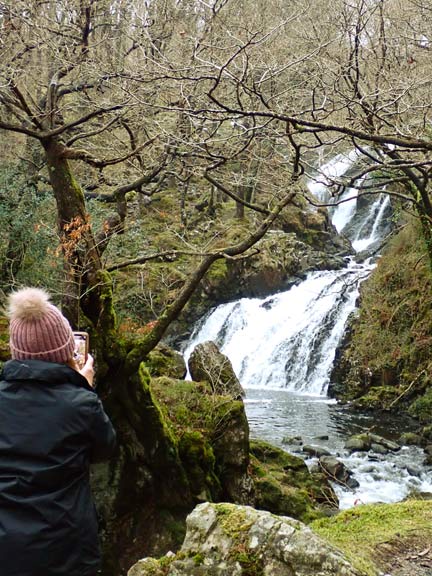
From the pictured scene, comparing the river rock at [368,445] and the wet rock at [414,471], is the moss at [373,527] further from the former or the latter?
the river rock at [368,445]

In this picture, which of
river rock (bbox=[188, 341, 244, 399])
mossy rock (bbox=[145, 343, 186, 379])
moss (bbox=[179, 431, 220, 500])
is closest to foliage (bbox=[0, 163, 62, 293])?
mossy rock (bbox=[145, 343, 186, 379])

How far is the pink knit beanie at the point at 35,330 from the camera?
7.27ft

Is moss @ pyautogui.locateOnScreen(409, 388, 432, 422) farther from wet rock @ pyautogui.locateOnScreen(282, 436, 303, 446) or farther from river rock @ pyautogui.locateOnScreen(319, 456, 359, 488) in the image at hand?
river rock @ pyautogui.locateOnScreen(319, 456, 359, 488)

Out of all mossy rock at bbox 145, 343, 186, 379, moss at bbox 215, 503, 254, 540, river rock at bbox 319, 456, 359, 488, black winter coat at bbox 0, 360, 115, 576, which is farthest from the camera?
mossy rock at bbox 145, 343, 186, 379

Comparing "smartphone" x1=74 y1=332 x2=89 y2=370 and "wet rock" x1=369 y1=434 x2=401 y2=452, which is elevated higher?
"smartphone" x1=74 y1=332 x2=89 y2=370

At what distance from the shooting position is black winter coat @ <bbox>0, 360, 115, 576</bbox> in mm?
1977

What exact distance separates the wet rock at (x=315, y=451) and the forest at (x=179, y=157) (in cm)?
179

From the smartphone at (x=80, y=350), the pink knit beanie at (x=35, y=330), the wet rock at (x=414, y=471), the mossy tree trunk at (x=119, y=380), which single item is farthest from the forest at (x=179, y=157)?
the wet rock at (x=414, y=471)

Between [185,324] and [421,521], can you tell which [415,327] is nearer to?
[185,324]

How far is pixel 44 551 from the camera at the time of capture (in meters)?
1.99

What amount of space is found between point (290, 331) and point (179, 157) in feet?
36.3

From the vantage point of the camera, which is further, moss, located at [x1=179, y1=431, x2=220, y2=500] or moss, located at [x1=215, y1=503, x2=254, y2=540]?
moss, located at [x1=179, y1=431, x2=220, y2=500]

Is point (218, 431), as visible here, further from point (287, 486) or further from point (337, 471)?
point (337, 471)

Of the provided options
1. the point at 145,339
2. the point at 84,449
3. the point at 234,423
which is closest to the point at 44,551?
the point at 84,449
